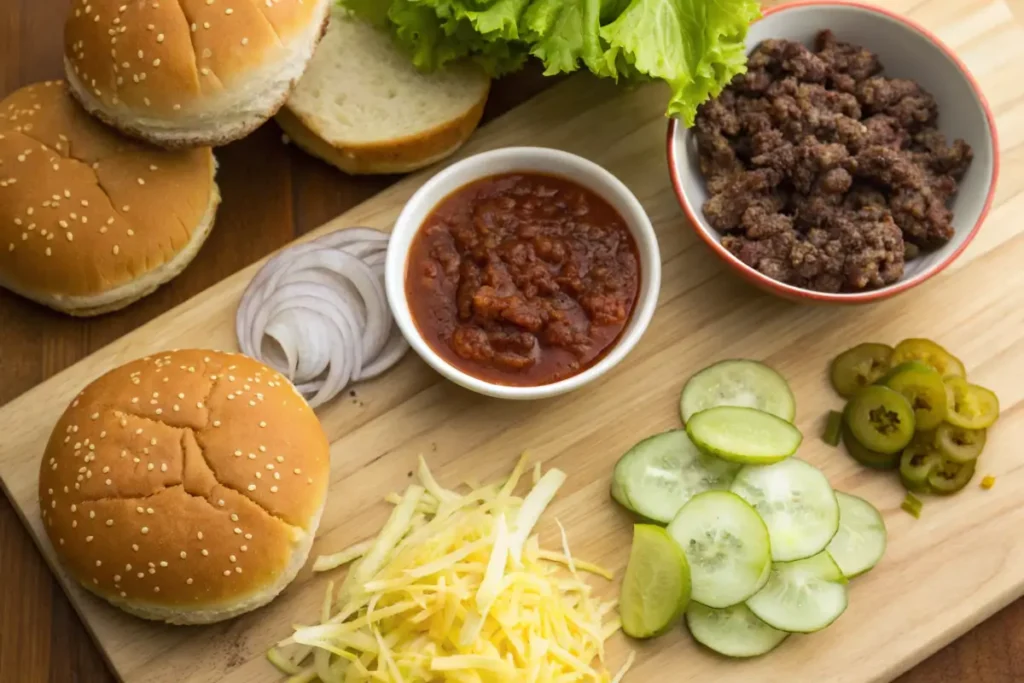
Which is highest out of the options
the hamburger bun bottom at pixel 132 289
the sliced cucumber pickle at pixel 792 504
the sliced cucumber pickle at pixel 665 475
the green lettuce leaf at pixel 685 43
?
the green lettuce leaf at pixel 685 43

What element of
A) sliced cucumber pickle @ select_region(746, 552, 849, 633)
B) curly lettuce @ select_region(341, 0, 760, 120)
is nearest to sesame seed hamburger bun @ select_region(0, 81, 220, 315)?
curly lettuce @ select_region(341, 0, 760, 120)

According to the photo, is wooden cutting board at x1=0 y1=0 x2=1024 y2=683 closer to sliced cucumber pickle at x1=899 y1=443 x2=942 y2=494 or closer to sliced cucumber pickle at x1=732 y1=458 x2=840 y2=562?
sliced cucumber pickle at x1=899 y1=443 x2=942 y2=494

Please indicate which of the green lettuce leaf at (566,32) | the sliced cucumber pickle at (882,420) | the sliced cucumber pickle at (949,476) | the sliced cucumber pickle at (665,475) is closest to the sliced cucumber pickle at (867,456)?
the sliced cucumber pickle at (882,420)

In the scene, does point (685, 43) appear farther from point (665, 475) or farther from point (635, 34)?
point (665, 475)

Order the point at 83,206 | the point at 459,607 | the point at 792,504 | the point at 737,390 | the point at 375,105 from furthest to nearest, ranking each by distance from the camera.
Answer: the point at 375,105 → the point at 737,390 → the point at 83,206 → the point at 792,504 → the point at 459,607

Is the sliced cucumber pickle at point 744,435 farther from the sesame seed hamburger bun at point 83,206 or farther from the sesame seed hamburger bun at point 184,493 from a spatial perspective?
the sesame seed hamburger bun at point 83,206

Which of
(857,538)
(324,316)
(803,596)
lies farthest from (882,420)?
(324,316)

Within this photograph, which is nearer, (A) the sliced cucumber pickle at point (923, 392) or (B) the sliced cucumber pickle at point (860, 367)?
(A) the sliced cucumber pickle at point (923, 392)
